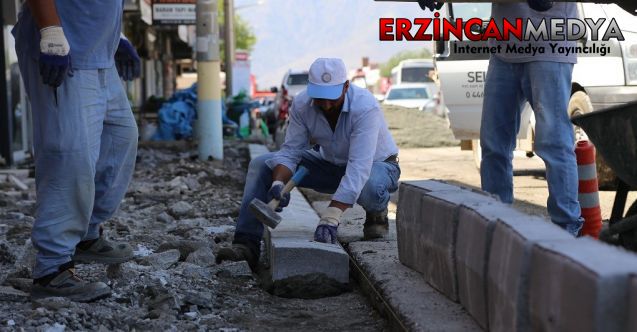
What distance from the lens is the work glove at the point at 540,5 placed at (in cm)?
510

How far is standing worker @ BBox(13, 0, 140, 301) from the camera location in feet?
14.6

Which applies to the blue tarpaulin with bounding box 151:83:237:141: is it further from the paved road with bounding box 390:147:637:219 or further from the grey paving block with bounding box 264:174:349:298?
the grey paving block with bounding box 264:174:349:298

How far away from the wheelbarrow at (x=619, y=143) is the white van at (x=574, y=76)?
173 inches

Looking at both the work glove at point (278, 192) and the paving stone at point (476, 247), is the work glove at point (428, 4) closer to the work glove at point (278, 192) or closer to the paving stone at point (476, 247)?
the work glove at point (278, 192)

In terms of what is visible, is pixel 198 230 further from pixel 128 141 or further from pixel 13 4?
pixel 13 4

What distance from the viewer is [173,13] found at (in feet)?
74.2

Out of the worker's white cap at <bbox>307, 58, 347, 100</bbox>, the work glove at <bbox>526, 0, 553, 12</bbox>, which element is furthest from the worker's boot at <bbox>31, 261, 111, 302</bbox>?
the work glove at <bbox>526, 0, 553, 12</bbox>

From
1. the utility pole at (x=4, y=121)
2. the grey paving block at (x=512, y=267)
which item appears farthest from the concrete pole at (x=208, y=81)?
the grey paving block at (x=512, y=267)

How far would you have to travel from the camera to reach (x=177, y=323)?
4.51 m

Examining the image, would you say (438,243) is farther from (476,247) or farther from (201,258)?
(201,258)

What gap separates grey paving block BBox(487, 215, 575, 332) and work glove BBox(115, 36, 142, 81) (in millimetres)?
2741

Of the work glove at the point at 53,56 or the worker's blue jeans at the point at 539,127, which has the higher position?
the work glove at the point at 53,56

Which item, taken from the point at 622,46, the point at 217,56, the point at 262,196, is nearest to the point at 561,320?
the point at 262,196

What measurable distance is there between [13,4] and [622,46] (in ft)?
28.6
